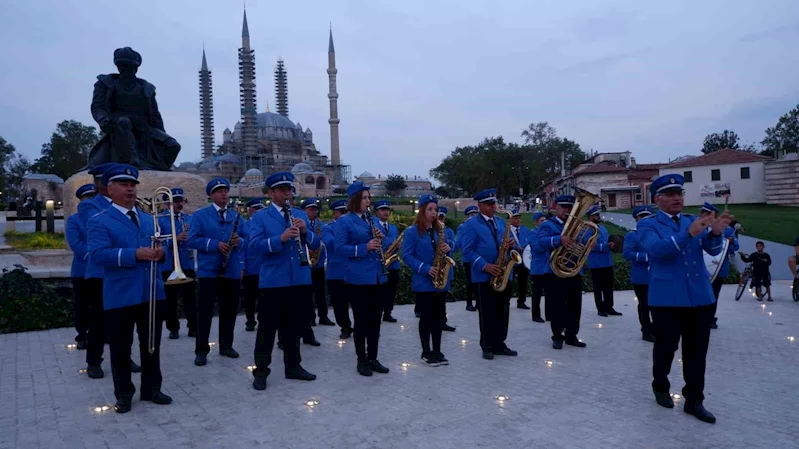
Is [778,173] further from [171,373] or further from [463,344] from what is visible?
[171,373]

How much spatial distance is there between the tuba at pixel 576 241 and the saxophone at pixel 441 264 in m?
1.77

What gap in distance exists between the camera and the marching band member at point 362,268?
22.3 ft

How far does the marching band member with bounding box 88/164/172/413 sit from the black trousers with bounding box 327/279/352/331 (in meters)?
3.94

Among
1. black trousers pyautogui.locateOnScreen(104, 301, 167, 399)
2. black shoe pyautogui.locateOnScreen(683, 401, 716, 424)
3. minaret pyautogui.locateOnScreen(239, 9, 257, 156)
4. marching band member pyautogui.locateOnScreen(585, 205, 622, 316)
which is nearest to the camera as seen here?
black shoe pyautogui.locateOnScreen(683, 401, 716, 424)

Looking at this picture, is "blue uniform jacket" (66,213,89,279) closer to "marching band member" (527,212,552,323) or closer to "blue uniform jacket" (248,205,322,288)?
"blue uniform jacket" (248,205,322,288)

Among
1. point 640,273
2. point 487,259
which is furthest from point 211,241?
point 640,273

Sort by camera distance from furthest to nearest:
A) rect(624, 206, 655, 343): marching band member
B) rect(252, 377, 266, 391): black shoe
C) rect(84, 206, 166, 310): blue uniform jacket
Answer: rect(624, 206, 655, 343): marching band member < rect(252, 377, 266, 391): black shoe < rect(84, 206, 166, 310): blue uniform jacket

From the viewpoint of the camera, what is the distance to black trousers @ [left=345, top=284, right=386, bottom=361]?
22.4 feet

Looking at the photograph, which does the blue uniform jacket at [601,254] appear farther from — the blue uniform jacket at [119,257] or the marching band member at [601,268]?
the blue uniform jacket at [119,257]

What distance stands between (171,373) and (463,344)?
436cm

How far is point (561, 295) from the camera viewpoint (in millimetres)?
8352

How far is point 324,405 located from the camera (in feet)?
18.8

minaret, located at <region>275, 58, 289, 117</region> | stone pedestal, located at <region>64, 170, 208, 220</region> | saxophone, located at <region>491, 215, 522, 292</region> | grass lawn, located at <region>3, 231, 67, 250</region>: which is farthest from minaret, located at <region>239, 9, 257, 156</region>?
saxophone, located at <region>491, 215, 522, 292</region>

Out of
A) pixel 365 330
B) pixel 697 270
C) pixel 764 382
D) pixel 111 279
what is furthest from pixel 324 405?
pixel 764 382
